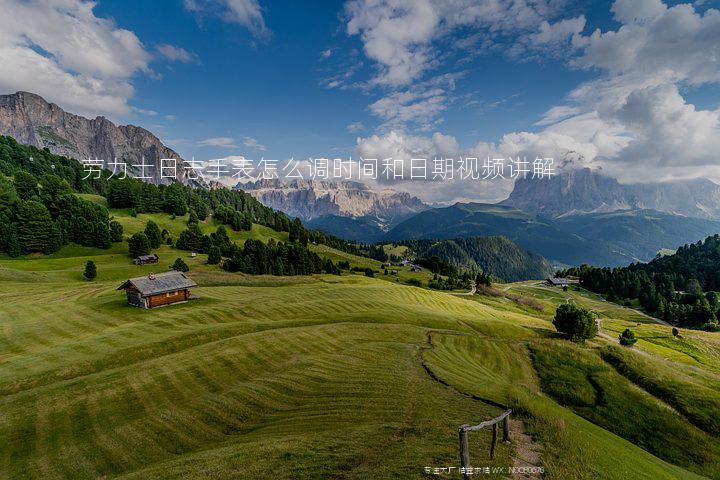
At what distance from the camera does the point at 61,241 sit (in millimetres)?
116438

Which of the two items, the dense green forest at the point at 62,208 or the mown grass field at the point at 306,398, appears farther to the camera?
the dense green forest at the point at 62,208

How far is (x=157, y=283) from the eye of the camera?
187 ft

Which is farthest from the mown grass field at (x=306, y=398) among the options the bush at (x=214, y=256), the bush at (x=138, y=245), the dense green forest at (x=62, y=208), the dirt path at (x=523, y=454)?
the dense green forest at (x=62, y=208)

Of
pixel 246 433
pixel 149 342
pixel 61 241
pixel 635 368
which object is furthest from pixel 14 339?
pixel 61 241

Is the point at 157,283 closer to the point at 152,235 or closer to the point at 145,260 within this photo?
the point at 145,260

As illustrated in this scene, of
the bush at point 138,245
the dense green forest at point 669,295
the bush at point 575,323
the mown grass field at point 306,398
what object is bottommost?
the dense green forest at point 669,295

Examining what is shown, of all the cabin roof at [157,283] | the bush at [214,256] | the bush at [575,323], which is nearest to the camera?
the cabin roof at [157,283]

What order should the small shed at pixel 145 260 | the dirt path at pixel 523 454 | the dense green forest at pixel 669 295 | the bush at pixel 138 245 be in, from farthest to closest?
the dense green forest at pixel 669 295, the bush at pixel 138 245, the small shed at pixel 145 260, the dirt path at pixel 523 454

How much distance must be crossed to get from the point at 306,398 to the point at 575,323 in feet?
176

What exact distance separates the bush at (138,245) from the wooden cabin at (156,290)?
6719cm

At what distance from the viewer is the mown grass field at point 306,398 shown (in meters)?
16.5

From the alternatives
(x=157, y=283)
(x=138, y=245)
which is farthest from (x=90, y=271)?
(x=157, y=283)

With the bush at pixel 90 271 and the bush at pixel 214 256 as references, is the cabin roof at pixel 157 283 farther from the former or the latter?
the bush at pixel 214 256

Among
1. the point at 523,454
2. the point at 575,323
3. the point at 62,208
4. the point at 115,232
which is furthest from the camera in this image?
the point at 62,208
